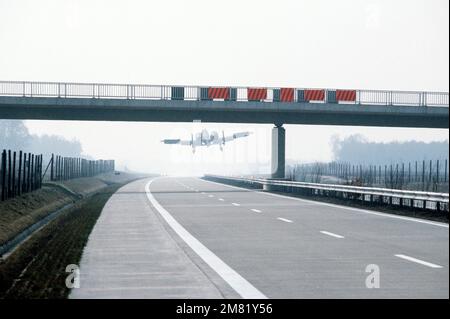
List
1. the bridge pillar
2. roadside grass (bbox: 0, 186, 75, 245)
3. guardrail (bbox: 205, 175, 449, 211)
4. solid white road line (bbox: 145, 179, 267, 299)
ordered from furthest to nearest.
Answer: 1. the bridge pillar
2. guardrail (bbox: 205, 175, 449, 211)
3. roadside grass (bbox: 0, 186, 75, 245)
4. solid white road line (bbox: 145, 179, 267, 299)

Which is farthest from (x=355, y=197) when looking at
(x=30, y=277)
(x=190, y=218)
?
(x=30, y=277)

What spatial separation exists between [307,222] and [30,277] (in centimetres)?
1197

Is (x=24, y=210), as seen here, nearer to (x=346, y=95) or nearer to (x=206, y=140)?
(x=346, y=95)

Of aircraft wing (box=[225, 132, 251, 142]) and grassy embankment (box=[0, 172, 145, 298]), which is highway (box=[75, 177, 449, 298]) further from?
aircraft wing (box=[225, 132, 251, 142])

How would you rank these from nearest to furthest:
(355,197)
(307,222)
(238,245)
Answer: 1. (238,245)
2. (307,222)
3. (355,197)

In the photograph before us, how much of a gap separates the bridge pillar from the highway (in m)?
34.0

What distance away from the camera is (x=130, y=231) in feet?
64.4

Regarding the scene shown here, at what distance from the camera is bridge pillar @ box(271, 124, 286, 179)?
194 ft

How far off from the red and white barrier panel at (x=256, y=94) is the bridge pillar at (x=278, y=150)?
11.3ft

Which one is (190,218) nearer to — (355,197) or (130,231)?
(130,231)

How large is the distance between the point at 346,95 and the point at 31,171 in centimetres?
2688

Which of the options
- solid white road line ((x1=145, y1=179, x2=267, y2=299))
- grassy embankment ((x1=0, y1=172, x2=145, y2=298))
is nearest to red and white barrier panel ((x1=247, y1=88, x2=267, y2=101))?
grassy embankment ((x1=0, y1=172, x2=145, y2=298))

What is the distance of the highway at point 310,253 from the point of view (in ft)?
32.7

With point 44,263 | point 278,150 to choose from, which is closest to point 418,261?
point 44,263
